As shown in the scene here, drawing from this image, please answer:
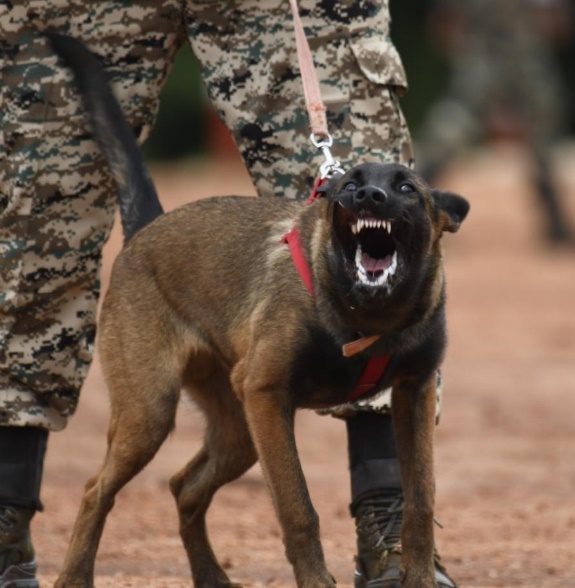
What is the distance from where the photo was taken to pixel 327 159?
4457mm

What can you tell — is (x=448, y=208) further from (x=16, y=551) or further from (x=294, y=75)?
(x=16, y=551)

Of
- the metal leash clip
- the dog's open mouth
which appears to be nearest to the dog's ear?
the dog's open mouth

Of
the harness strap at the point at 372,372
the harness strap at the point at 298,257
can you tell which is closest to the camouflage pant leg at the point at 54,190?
A: the harness strap at the point at 298,257

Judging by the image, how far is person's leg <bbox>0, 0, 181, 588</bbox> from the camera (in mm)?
4625

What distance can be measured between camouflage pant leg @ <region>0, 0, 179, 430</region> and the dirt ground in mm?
530

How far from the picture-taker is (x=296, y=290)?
4.24m

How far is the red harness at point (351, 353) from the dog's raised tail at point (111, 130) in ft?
1.88

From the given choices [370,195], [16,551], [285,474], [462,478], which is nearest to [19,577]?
[16,551]

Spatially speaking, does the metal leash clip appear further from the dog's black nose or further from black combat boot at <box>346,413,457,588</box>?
black combat boot at <box>346,413,457,588</box>

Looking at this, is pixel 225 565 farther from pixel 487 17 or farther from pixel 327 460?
pixel 487 17

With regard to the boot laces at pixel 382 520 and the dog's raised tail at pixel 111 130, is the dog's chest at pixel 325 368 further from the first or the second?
the dog's raised tail at pixel 111 130

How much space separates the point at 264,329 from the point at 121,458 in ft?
2.14

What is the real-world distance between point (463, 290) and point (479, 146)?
35.1ft

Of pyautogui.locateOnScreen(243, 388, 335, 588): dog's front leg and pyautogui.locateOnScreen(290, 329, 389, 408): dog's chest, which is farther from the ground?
pyautogui.locateOnScreen(290, 329, 389, 408): dog's chest
